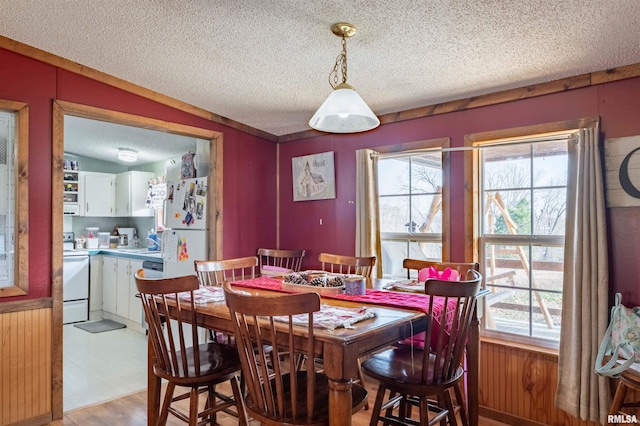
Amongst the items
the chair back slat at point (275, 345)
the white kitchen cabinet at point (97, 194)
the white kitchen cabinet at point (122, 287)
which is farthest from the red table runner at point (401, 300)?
the white kitchen cabinet at point (97, 194)

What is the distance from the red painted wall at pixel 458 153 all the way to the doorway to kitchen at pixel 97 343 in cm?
78

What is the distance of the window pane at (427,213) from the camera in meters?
3.11

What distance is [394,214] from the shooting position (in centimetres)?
337

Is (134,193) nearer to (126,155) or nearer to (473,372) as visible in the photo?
(126,155)

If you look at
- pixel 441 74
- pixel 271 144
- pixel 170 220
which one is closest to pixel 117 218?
pixel 170 220

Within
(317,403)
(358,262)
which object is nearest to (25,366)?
(317,403)

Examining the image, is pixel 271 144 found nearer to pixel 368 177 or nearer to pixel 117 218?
pixel 368 177

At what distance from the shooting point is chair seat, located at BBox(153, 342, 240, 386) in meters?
1.84

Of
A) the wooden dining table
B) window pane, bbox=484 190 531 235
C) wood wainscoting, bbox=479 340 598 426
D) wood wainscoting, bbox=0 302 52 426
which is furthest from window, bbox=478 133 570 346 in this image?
wood wainscoting, bbox=0 302 52 426

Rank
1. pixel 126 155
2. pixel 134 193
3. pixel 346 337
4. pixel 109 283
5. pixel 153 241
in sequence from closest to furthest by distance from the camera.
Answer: pixel 346 337 → pixel 126 155 → pixel 109 283 → pixel 153 241 → pixel 134 193

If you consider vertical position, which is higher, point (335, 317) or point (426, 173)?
point (426, 173)

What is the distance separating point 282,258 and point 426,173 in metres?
1.62

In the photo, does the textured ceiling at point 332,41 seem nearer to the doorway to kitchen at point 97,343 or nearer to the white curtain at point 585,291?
the doorway to kitchen at point 97,343

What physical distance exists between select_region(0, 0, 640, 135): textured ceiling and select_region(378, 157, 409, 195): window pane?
0.51m
